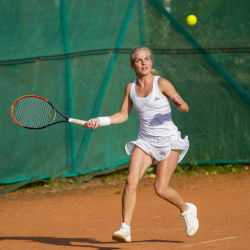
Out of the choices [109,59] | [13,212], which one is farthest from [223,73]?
[13,212]

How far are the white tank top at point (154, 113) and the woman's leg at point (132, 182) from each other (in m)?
0.21

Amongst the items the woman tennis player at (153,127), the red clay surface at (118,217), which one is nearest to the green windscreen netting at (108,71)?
the red clay surface at (118,217)

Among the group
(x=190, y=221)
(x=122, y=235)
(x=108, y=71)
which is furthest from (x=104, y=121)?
(x=108, y=71)

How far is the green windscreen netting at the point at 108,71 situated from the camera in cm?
808

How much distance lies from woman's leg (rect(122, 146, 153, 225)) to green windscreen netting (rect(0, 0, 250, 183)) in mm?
3177

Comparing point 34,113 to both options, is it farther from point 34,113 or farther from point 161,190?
point 161,190

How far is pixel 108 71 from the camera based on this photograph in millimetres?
8797

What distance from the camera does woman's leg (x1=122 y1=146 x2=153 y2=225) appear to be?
200 inches

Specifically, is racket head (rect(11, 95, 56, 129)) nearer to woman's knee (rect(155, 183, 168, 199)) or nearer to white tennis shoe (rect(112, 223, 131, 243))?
woman's knee (rect(155, 183, 168, 199))

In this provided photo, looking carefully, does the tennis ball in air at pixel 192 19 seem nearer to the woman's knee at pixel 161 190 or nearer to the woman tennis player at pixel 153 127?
the woman tennis player at pixel 153 127

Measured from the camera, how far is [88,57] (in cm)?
863

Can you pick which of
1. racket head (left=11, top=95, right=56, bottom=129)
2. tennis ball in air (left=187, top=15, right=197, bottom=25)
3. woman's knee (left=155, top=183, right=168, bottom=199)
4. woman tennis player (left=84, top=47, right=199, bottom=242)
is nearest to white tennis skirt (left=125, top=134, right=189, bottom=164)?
woman tennis player (left=84, top=47, right=199, bottom=242)

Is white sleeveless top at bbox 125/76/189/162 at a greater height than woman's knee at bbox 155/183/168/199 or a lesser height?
greater

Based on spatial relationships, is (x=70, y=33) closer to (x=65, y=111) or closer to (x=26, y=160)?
(x=65, y=111)
